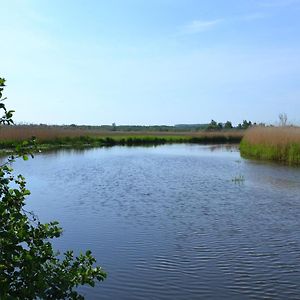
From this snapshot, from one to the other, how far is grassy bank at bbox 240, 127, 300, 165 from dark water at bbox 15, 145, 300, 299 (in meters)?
5.79

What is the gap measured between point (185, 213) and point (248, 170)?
1038 centimetres

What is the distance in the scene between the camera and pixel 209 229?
9.78 meters

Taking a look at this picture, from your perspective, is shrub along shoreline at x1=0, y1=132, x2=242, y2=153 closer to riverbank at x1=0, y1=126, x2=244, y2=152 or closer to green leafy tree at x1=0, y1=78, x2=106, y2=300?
riverbank at x1=0, y1=126, x2=244, y2=152

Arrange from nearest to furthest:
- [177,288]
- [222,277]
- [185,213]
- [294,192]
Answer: [177,288], [222,277], [185,213], [294,192]

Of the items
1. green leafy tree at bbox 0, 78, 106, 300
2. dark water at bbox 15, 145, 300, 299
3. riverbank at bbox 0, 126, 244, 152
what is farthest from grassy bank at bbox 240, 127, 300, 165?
green leafy tree at bbox 0, 78, 106, 300

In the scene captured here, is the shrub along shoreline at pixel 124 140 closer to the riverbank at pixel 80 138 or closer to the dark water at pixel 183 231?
the riverbank at pixel 80 138

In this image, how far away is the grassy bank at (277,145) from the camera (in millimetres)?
24375

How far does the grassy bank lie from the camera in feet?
80.0

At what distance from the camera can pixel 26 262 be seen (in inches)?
126

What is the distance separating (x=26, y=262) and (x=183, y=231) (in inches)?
263

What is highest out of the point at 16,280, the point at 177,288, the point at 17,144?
the point at 17,144

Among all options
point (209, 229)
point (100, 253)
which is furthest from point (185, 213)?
point (100, 253)

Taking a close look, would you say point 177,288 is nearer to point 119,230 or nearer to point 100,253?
point 100,253

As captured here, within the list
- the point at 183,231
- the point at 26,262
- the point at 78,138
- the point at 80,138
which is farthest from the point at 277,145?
the point at 80,138
